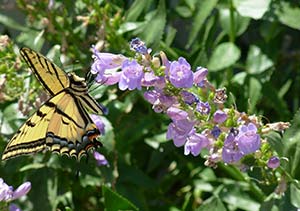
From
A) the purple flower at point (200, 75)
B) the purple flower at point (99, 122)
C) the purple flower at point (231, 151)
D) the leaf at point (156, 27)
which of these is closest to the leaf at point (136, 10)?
the leaf at point (156, 27)

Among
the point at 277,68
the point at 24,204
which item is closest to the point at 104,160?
the point at 24,204

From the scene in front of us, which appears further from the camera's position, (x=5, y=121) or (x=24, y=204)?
(x=24, y=204)

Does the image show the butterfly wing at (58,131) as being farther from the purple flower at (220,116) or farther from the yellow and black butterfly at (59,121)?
the purple flower at (220,116)

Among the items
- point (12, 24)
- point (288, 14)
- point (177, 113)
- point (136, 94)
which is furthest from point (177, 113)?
point (12, 24)

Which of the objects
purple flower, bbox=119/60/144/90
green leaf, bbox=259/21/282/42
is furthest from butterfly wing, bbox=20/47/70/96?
green leaf, bbox=259/21/282/42

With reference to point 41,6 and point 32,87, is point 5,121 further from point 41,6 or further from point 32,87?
point 41,6

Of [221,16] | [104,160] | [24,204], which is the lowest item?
[24,204]

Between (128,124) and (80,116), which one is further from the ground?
(80,116)
